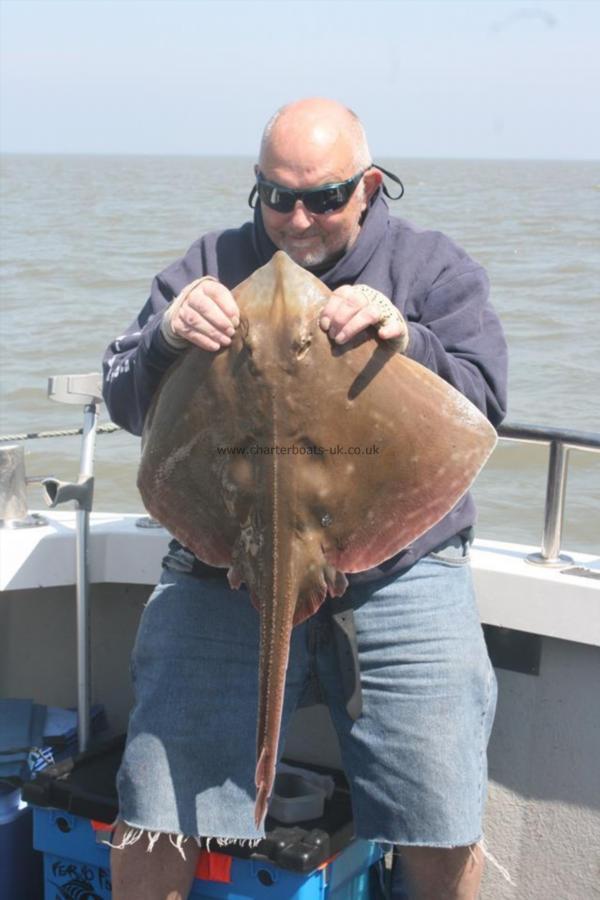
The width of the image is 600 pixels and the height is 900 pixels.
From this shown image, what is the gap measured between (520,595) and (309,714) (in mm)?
714

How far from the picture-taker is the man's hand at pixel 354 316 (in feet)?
6.48

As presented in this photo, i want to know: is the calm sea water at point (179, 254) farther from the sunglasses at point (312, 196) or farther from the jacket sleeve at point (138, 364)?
the sunglasses at point (312, 196)

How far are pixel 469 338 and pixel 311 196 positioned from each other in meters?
0.45

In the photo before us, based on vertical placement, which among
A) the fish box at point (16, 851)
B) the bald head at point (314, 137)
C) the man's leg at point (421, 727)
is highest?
the bald head at point (314, 137)

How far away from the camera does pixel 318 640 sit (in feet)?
8.14

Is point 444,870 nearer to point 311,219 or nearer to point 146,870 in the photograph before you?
point 146,870

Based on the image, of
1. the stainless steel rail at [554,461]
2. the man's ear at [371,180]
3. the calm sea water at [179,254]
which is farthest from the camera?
the calm sea water at [179,254]

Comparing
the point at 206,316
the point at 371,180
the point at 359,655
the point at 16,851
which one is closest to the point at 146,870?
the point at 359,655

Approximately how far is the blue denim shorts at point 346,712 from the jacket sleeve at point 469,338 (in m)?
0.39

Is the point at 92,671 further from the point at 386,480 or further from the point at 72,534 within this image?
the point at 386,480

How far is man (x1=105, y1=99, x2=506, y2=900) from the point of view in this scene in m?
2.36

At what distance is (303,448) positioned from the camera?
80.3 inches

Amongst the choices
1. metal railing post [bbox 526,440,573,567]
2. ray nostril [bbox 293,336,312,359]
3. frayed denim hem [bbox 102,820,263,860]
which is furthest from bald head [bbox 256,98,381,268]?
frayed denim hem [bbox 102,820,263,860]

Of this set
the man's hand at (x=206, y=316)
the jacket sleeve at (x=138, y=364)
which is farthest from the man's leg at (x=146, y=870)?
the man's hand at (x=206, y=316)
